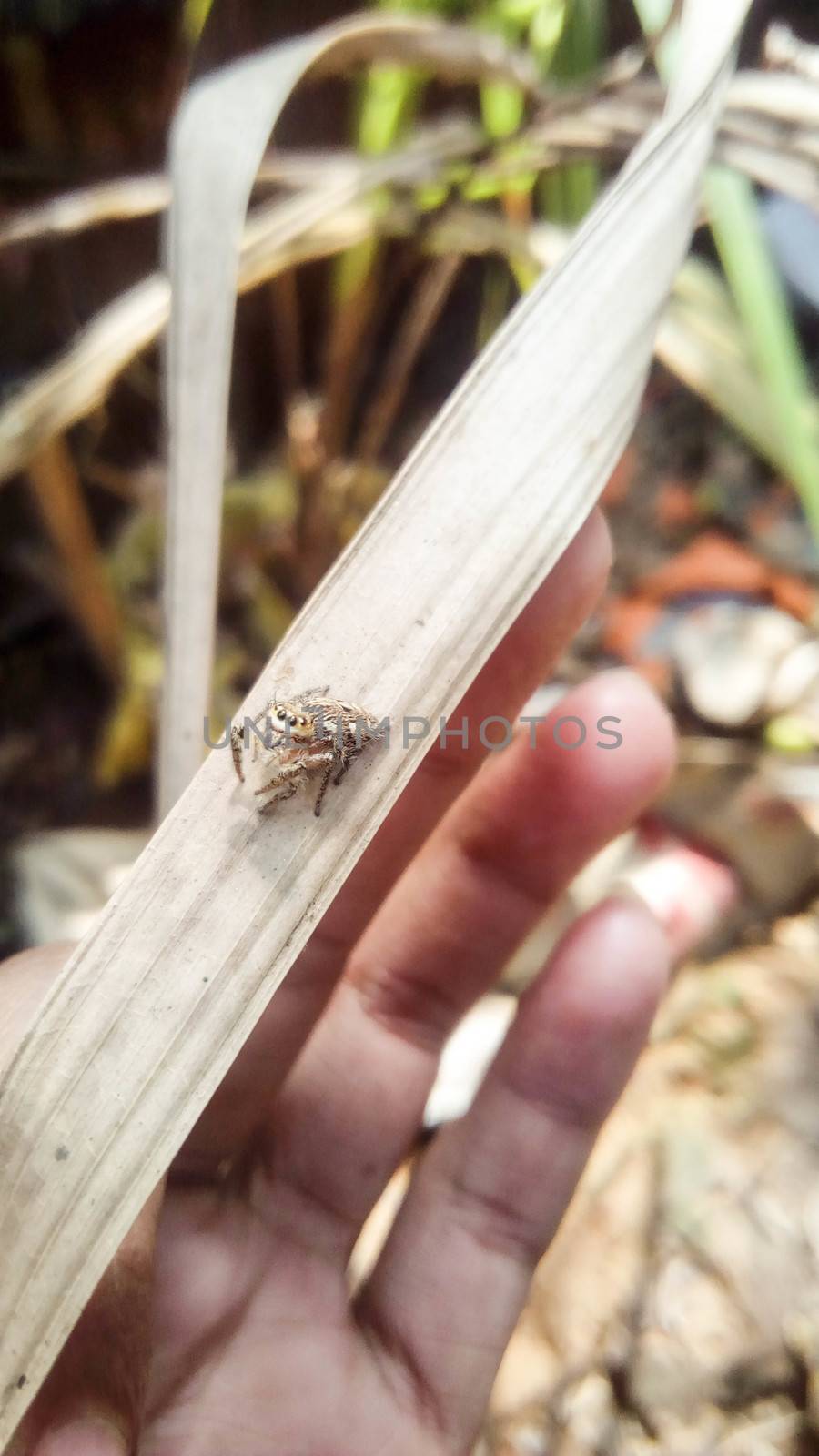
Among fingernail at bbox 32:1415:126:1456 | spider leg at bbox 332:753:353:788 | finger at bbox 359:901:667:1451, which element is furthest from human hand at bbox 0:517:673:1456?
spider leg at bbox 332:753:353:788

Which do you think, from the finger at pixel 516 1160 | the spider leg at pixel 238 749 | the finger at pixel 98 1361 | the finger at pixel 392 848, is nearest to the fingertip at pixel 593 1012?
the finger at pixel 516 1160

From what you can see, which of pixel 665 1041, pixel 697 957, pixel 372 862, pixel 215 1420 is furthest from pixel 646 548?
pixel 215 1420

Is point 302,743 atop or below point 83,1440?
atop

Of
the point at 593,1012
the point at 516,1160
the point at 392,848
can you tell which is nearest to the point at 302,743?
the point at 392,848

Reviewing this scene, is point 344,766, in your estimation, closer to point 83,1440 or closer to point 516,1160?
point 83,1440

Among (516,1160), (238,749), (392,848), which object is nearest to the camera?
(238,749)

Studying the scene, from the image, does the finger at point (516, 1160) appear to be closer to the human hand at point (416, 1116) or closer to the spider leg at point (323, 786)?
the human hand at point (416, 1116)
